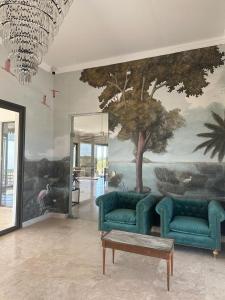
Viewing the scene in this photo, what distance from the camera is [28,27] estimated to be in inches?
86.7

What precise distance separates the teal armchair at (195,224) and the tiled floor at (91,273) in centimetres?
25

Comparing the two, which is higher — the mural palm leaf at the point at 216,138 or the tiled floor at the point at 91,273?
the mural palm leaf at the point at 216,138

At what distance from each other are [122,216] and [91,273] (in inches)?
48.5

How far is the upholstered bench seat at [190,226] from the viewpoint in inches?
134

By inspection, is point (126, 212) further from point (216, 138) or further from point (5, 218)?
point (5, 218)

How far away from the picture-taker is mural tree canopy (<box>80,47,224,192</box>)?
14.4 ft

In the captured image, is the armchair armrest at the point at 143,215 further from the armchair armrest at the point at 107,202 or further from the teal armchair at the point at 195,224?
the armchair armrest at the point at 107,202

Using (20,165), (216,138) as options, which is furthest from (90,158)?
(216,138)

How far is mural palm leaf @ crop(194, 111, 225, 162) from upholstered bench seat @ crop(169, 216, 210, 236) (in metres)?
1.29

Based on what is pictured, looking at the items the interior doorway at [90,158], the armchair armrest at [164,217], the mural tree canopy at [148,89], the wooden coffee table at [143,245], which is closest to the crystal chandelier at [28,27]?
the wooden coffee table at [143,245]

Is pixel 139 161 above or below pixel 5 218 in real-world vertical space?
above

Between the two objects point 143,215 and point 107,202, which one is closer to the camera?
point 143,215

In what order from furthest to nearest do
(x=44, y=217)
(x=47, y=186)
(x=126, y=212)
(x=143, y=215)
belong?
(x=47, y=186), (x=44, y=217), (x=126, y=212), (x=143, y=215)

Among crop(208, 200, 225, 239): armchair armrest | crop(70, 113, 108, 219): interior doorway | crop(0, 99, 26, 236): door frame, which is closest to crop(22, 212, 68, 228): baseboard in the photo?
crop(0, 99, 26, 236): door frame
